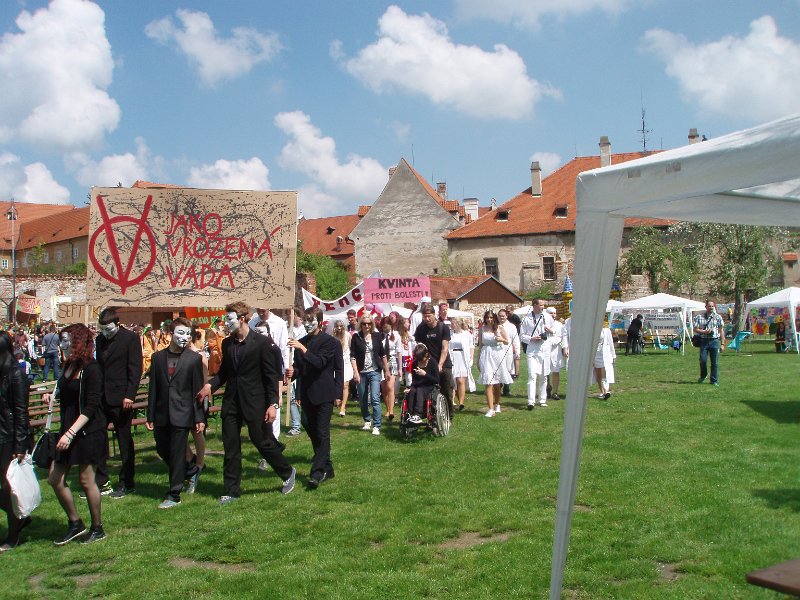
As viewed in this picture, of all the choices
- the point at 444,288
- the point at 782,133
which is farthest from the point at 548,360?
the point at 444,288

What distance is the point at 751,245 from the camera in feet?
106

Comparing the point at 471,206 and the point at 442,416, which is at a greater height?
the point at 471,206

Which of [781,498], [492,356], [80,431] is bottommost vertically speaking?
[781,498]

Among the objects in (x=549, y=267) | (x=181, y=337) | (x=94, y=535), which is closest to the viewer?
(x=94, y=535)

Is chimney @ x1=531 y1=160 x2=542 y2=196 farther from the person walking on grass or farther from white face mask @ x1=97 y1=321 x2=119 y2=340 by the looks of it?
white face mask @ x1=97 y1=321 x2=119 y2=340

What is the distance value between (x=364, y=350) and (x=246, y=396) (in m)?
5.10

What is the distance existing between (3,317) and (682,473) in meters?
63.4

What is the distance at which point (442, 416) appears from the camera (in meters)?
11.6

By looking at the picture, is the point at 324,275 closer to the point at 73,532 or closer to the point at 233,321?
the point at 233,321

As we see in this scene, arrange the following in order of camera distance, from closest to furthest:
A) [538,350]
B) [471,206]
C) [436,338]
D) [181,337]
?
[181,337]
[436,338]
[538,350]
[471,206]

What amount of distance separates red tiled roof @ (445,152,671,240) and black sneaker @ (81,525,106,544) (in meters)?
57.1

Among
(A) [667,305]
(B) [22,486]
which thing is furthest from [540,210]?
(B) [22,486]

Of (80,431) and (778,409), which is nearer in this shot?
(80,431)

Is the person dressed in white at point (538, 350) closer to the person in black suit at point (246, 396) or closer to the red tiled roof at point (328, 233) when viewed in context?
the person in black suit at point (246, 396)
